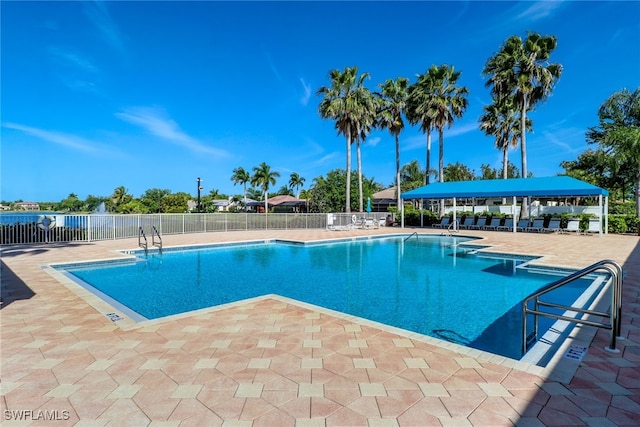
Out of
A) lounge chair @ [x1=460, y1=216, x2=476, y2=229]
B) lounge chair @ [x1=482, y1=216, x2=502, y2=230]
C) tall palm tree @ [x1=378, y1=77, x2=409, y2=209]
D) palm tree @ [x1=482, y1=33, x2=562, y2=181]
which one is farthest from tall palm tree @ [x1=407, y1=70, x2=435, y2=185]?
lounge chair @ [x1=482, y1=216, x2=502, y2=230]

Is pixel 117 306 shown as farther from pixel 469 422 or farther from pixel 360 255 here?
pixel 360 255

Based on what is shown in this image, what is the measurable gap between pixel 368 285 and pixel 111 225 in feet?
41.0

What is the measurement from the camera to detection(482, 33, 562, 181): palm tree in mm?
19469

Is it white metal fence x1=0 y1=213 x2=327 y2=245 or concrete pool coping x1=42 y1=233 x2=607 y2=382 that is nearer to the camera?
concrete pool coping x1=42 y1=233 x2=607 y2=382

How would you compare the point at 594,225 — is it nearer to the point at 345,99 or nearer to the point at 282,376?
the point at 345,99

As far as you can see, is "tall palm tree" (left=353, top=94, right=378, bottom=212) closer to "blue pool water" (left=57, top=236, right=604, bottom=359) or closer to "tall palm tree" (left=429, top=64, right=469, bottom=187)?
"tall palm tree" (left=429, top=64, right=469, bottom=187)

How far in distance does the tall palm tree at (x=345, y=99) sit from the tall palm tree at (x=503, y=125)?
12321mm

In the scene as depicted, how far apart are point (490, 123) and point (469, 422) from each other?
3118 cm

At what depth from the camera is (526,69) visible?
775 inches

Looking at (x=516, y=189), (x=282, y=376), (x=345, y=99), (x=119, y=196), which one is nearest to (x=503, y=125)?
(x=516, y=189)

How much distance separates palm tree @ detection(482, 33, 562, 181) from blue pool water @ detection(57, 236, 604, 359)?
14.0 metres

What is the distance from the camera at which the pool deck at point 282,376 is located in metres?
2.23

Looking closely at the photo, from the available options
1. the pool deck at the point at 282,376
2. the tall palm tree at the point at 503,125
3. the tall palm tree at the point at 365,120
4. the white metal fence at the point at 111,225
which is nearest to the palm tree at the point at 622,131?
the tall palm tree at the point at 503,125

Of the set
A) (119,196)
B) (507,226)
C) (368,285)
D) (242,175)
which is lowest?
(368,285)
